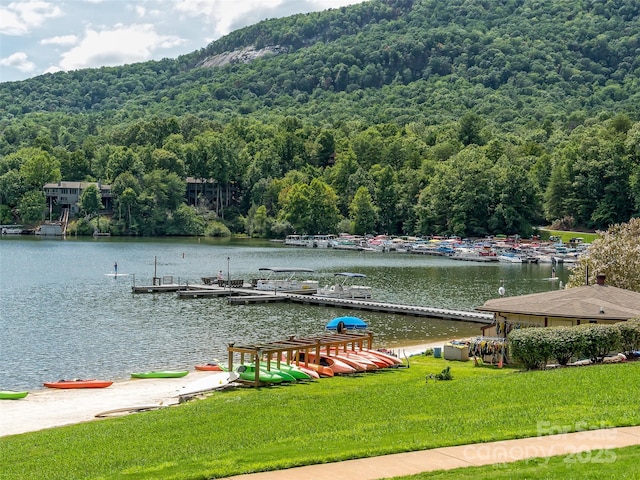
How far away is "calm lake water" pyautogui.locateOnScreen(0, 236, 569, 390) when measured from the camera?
146ft

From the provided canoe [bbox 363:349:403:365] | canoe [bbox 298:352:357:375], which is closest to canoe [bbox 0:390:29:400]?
canoe [bbox 298:352:357:375]

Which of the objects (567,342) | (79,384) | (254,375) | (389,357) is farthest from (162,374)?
(567,342)

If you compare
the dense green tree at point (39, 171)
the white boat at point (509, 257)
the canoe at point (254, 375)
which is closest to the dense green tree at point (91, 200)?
the dense green tree at point (39, 171)

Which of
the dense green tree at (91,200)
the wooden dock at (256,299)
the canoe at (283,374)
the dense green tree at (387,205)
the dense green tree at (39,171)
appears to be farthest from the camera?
the dense green tree at (39,171)

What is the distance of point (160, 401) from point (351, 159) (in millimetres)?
160006

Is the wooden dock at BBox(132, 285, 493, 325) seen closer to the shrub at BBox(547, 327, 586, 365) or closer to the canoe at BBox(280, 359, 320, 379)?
the canoe at BBox(280, 359, 320, 379)

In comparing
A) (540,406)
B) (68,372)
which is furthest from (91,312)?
(540,406)

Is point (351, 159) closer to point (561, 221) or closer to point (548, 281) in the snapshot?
point (561, 221)

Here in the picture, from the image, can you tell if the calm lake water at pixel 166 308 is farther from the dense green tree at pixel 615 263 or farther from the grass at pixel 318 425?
the grass at pixel 318 425

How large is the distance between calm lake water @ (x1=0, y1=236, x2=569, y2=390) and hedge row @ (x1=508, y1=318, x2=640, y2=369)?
20.0 meters

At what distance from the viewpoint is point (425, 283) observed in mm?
87375

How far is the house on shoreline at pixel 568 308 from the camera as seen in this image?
31.7 metres

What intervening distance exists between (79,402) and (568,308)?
19068 mm

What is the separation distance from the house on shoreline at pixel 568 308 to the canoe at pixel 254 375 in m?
10.00
